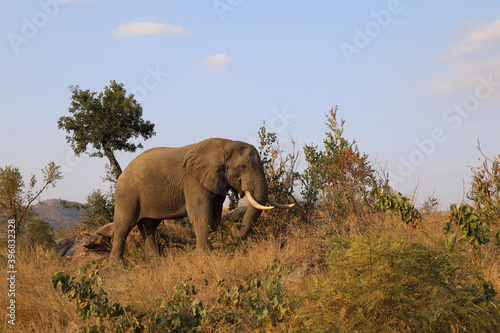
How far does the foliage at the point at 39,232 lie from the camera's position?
13281 mm

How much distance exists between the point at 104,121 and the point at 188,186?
18.1 ft

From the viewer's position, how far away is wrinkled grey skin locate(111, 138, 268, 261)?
441 inches

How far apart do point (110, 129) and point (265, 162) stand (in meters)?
5.57

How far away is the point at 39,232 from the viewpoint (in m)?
13.3

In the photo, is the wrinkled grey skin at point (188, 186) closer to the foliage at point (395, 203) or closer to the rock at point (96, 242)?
the rock at point (96, 242)

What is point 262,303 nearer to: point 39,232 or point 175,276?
point 175,276

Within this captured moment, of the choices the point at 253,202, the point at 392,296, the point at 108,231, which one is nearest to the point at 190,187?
the point at 253,202

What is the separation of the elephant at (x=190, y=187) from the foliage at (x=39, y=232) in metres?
2.52

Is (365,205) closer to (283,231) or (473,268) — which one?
(283,231)

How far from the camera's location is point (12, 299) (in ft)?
24.9

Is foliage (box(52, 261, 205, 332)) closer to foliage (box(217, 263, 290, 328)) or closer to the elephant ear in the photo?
foliage (box(217, 263, 290, 328))

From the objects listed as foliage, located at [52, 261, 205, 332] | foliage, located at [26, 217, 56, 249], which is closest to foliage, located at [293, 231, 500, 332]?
foliage, located at [52, 261, 205, 332]

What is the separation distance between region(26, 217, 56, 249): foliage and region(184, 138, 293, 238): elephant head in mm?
4764

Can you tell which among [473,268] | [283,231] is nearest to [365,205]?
[283,231]
